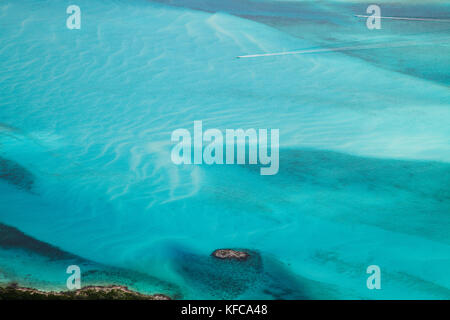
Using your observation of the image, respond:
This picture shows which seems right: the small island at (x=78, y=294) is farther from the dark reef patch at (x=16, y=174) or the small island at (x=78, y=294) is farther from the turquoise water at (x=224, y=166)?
the dark reef patch at (x=16, y=174)

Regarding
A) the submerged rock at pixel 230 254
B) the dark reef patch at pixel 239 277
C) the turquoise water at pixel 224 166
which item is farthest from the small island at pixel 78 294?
the submerged rock at pixel 230 254

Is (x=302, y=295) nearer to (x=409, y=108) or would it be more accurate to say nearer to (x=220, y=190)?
(x=220, y=190)

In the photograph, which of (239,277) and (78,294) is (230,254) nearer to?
(239,277)

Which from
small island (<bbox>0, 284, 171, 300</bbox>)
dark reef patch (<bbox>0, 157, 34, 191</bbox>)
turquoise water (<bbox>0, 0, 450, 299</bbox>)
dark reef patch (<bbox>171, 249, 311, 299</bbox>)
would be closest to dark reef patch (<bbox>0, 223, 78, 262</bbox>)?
turquoise water (<bbox>0, 0, 450, 299</bbox>)

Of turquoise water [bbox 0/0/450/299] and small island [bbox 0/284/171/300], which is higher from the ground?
turquoise water [bbox 0/0/450/299]

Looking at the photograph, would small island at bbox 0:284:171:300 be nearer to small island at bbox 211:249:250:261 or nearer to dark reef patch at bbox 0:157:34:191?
small island at bbox 211:249:250:261

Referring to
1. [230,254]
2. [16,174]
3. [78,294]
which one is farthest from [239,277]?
[16,174]

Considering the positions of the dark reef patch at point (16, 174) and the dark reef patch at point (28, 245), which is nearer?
the dark reef patch at point (28, 245)
